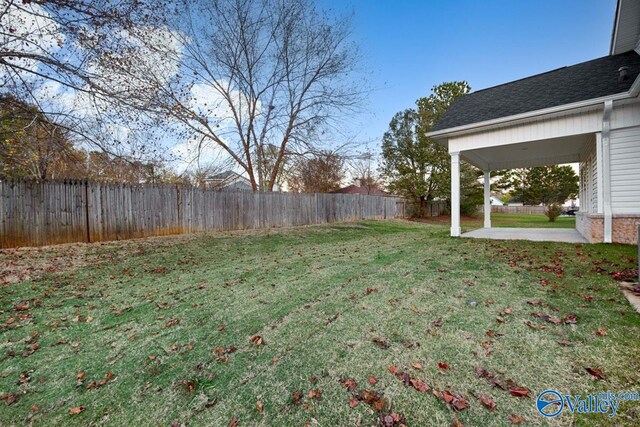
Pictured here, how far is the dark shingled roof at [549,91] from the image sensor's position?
5.97 metres

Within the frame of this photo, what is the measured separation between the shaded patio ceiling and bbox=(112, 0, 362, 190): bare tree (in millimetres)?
6360

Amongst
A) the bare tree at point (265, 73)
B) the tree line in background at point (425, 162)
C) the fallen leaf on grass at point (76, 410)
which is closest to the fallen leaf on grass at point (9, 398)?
the fallen leaf on grass at point (76, 410)

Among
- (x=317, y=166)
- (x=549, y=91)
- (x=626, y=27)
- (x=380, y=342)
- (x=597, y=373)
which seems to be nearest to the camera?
(x=597, y=373)

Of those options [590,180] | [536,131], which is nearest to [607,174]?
[536,131]

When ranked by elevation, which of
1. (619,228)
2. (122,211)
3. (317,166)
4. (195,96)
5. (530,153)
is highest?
(195,96)

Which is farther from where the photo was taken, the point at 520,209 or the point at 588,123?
the point at 520,209

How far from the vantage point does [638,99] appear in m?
5.39

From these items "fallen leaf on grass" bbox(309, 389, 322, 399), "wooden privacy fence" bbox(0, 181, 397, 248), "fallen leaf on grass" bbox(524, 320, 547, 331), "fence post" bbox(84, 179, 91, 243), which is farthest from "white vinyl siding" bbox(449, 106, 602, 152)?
"fence post" bbox(84, 179, 91, 243)

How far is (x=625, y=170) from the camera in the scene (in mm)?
5586

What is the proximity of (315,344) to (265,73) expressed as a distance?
13.5m

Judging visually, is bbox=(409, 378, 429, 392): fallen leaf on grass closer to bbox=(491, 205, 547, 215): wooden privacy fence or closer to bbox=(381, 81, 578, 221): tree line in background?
bbox=(381, 81, 578, 221): tree line in background

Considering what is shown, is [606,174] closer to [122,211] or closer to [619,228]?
[619,228]

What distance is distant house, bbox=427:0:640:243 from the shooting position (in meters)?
5.56

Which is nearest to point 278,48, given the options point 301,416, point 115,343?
point 115,343
